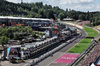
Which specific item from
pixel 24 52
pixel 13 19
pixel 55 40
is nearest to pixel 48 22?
pixel 13 19

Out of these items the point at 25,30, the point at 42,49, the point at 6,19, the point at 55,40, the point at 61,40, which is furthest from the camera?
the point at 6,19

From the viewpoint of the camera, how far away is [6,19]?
140m

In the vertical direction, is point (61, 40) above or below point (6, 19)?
below

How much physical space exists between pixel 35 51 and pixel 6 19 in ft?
263

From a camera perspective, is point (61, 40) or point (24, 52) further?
point (61, 40)

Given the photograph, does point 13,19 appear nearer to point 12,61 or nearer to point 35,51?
point 35,51

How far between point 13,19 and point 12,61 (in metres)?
94.1

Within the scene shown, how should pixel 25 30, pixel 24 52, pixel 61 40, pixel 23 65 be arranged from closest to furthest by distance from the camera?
pixel 23 65 → pixel 24 52 → pixel 61 40 → pixel 25 30

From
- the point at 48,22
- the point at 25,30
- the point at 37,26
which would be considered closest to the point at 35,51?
the point at 25,30

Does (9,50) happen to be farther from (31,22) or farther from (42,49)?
(31,22)

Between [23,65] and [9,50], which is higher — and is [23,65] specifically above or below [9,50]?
below

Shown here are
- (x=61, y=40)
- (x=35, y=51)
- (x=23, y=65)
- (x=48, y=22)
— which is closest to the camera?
(x=23, y=65)

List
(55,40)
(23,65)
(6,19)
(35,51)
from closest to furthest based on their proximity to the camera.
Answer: (23,65)
(35,51)
(55,40)
(6,19)

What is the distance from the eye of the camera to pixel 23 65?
5259 centimetres
